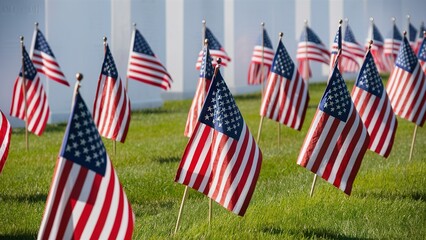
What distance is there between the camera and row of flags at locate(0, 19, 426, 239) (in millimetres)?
7418

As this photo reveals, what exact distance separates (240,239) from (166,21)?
23.6 m

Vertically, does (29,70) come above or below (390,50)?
above

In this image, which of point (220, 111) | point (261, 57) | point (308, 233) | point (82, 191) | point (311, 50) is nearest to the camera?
point (82, 191)

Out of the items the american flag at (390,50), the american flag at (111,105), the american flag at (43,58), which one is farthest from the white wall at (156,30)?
the american flag at (111,105)

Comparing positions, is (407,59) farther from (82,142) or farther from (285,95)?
(82,142)

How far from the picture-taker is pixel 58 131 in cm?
2130

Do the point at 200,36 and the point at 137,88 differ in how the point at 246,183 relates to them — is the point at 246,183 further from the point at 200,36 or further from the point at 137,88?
the point at 200,36

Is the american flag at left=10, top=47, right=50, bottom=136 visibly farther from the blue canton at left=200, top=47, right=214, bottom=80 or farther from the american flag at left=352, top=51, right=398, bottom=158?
the american flag at left=352, top=51, right=398, bottom=158

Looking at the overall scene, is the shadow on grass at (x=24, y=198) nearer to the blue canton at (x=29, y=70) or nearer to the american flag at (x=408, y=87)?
the blue canton at (x=29, y=70)

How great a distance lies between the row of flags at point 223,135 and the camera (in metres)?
7.42

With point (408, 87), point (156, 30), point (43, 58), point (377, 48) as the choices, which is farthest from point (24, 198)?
point (377, 48)

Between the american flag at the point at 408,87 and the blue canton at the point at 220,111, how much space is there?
652 cm

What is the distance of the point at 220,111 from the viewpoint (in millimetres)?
9242

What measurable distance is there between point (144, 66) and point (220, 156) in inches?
377
